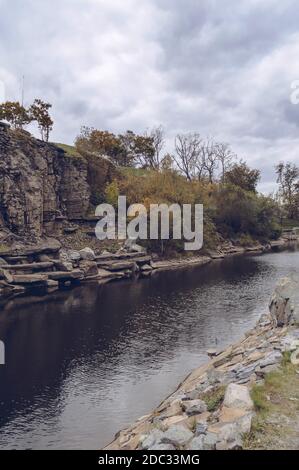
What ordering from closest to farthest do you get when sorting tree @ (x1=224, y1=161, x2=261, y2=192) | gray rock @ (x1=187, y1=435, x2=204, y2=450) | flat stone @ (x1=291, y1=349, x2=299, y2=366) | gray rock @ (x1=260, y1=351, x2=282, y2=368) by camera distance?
gray rock @ (x1=187, y1=435, x2=204, y2=450), flat stone @ (x1=291, y1=349, x2=299, y2=366), gray rock @ (x1=260, y1=351, x2=282, y2=368), tree @ (x1=224, y1=161, x2=261, y2=192)

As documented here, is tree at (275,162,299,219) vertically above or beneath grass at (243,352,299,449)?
above

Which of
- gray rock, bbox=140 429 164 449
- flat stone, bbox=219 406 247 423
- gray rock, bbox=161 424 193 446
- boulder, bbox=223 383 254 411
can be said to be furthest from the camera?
boulder, bbox=223 383 254 411

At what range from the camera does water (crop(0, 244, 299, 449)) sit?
1881cm

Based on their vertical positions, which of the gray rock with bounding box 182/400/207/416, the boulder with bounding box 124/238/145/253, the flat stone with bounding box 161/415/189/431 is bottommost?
the flat stone with bounding box 161/415/189/431

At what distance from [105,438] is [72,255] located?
4318cm

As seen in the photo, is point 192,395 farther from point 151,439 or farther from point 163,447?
point 163,447

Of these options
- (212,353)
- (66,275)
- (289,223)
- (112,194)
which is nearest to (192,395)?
(212,353)

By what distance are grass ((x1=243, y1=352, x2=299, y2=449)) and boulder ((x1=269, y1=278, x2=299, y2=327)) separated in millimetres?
7378

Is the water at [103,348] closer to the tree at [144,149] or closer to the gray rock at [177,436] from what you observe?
the gray rock at [177,436]

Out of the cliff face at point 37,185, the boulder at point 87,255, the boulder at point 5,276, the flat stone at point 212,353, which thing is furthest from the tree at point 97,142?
the flat stone at point 212,353

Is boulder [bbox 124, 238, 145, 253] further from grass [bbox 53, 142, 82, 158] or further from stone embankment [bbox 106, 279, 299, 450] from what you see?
stone embankment [bbox 106, 279, 299, 450]

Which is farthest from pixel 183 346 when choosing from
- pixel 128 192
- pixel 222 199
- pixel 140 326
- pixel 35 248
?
pixel 222 199

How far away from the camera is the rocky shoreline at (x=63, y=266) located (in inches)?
2024

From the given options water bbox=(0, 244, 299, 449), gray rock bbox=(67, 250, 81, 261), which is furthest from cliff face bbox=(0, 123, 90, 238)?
water bbox=(0, 244, 299, 449)
